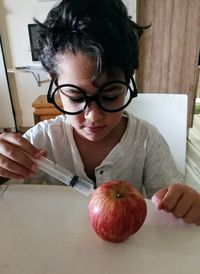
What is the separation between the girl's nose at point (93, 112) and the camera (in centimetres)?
56

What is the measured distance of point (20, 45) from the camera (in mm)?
2586

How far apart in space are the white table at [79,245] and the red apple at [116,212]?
0.03m

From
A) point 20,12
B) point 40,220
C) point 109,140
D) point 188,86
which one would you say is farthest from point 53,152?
point 20,12

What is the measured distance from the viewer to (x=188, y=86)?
243cm

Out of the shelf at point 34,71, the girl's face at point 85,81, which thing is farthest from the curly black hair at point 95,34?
the shelf at point 34,71

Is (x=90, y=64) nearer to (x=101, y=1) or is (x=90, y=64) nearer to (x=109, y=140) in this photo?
(x=101, y=1)

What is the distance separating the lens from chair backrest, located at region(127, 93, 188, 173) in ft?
2.99

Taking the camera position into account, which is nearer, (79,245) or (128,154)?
(79,245)

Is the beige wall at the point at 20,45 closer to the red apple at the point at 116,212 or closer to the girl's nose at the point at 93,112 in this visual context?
the girl's nose at the point at 93,112

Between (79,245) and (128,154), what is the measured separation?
1.23 feet

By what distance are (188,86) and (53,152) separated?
6.43ft

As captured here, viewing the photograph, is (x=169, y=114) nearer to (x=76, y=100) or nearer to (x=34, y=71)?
(x=76, y=100)

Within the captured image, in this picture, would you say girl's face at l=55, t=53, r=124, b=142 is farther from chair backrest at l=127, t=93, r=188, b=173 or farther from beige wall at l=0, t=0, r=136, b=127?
A: beige wall at l=0, t=0, r=136, b=127

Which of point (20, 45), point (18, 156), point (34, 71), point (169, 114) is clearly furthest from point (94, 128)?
point (20, 45)
